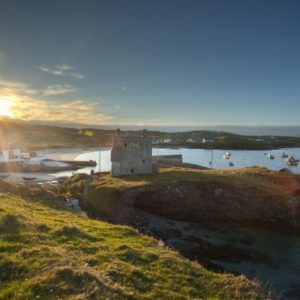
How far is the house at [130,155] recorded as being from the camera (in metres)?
60.4

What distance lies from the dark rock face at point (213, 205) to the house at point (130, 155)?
11.0 metres

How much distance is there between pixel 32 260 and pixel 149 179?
4290cm

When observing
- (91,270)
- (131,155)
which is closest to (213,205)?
(131,155)

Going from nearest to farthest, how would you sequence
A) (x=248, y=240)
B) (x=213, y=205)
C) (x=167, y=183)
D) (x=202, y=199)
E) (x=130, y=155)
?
(x=248, y=240) → (x=213, y=205) → (x=202, y=199) → (x=167, y=183) → (x=130, y=155)

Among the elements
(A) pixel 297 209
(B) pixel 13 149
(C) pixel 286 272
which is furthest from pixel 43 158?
(C) pixel 286 272

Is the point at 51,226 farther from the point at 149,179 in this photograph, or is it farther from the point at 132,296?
the point at 149,179

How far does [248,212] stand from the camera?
5022 centimetres

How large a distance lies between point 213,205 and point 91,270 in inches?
1600

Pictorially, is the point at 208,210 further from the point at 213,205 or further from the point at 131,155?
the point at 131,155

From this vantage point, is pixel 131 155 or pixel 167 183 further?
pixel 131 155

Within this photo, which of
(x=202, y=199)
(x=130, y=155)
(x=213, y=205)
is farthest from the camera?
(x=130, y=155)

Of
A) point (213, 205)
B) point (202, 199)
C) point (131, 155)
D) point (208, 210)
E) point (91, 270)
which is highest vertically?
point (131, 155)

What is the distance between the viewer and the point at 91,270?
1216 centimetres

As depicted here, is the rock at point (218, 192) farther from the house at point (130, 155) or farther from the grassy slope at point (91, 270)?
the grassy slope at point (91, 270)
